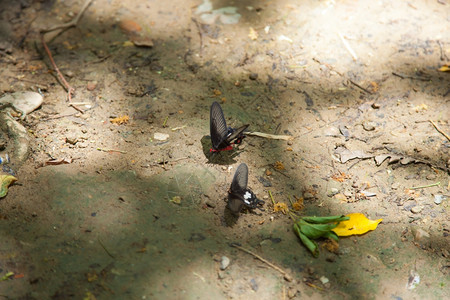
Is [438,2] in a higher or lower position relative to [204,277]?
higher

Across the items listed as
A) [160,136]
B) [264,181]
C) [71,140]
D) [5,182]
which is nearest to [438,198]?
[264,181]

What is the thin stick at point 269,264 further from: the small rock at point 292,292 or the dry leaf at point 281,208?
the dry leaf at point 281,208

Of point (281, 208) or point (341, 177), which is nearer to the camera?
point (281, 208)

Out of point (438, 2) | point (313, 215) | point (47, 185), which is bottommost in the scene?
point (313, 215)

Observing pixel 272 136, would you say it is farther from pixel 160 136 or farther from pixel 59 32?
pixel 59 32

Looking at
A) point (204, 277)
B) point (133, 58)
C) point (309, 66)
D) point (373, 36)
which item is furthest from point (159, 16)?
point (204, 277)

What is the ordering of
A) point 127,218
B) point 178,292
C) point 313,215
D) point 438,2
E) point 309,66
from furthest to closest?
point 438,2 → point 309,66 → point 313,215 → point 127,218 → point 178,292

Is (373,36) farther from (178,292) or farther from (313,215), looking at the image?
(178,292)
